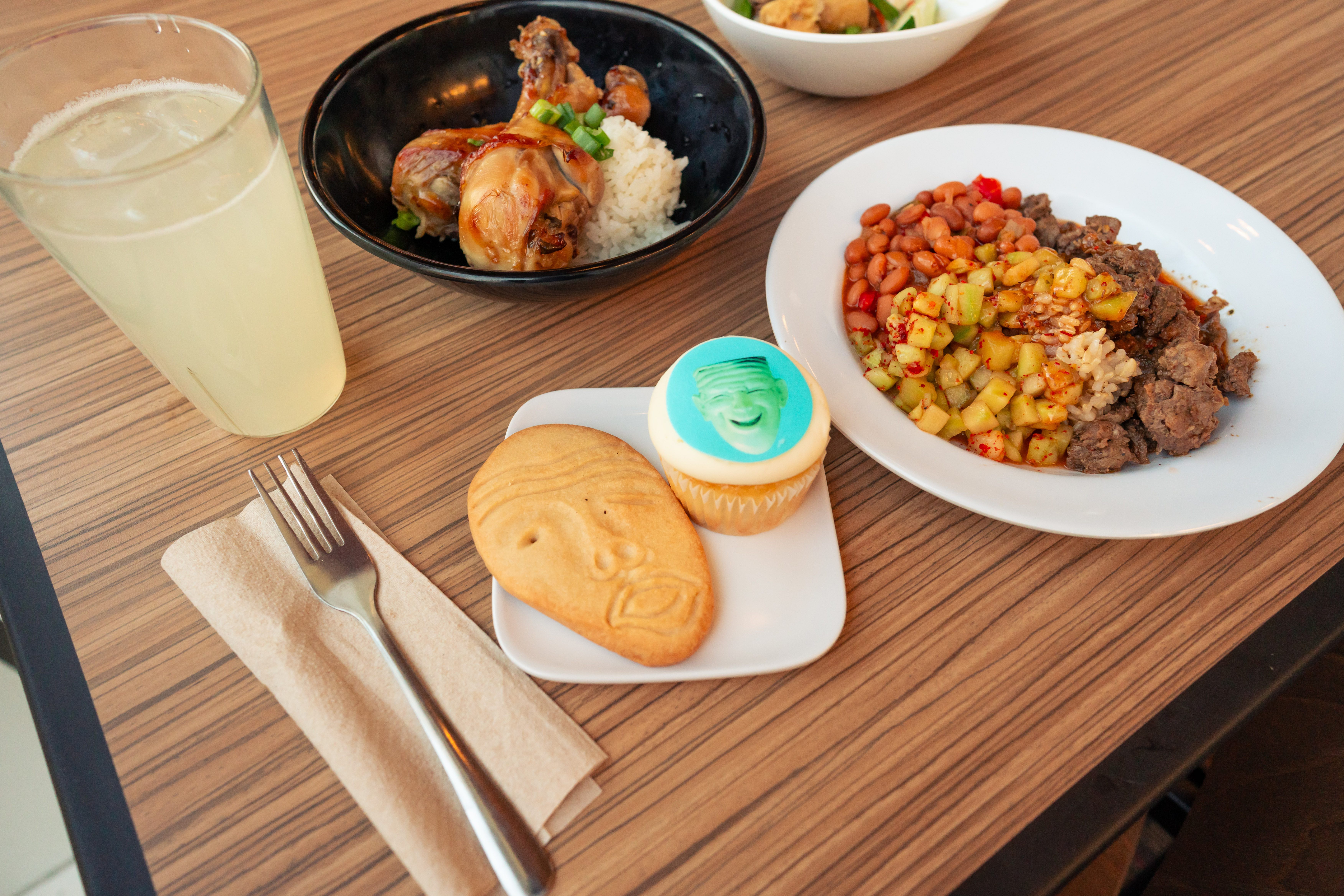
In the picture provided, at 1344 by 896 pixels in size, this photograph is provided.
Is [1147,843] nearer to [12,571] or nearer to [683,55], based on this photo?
[683,55]

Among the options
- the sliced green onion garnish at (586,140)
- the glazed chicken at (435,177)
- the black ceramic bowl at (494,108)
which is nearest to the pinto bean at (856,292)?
the black ceramic bowl at (494,108)

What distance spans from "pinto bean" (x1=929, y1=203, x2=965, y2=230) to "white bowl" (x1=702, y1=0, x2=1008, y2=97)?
1.16 feet

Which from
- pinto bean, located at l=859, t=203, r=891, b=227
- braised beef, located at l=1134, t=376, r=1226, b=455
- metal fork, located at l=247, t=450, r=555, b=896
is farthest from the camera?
pinto bean, located at l=859, t=203, r=891, b=227

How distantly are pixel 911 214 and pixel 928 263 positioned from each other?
0.12 meters

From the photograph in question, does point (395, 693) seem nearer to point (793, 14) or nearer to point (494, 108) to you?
point (494, 108)

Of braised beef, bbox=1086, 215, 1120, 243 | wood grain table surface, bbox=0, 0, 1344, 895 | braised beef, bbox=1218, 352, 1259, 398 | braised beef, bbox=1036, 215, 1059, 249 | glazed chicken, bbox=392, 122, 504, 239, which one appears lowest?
wood grain table surface, bbox=0, 0, 1344, 895

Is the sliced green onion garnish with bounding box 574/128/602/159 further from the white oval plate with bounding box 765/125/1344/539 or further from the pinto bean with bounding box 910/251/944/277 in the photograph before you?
the pinto bean with bounding box 910/251/944/277

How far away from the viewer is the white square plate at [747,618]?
796 mm

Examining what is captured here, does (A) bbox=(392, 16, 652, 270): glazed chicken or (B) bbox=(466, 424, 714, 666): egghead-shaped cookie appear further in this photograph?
(A) bbox=(392, 16, 652, 270): glazed chicken

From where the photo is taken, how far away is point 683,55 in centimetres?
131

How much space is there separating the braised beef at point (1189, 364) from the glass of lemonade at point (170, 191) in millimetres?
1113

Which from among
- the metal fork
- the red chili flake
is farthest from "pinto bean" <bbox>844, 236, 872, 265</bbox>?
the metal fork

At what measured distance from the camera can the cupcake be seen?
2.69ft

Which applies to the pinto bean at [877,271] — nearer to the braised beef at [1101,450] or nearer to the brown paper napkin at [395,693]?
the braised beef at [1101,450]
